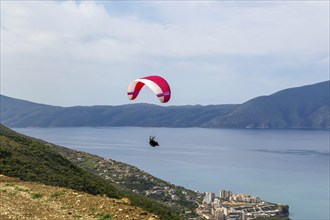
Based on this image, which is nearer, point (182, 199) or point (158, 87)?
point (158, 87)

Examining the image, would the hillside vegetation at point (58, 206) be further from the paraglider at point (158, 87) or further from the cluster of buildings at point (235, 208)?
the cluster of buildings at point (235, 208)

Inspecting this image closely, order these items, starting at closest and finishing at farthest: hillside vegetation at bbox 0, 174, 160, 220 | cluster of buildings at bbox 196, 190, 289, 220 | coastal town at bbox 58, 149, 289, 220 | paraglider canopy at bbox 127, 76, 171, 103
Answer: hillside vegetation at bbox 0, 174, 160, 220, paraglider canopy at bbox 127, 76, 171, 103, coastal town at bbox 58, 149, 289, 220, cluster of buildings at bbox 196, 190, 289, 220

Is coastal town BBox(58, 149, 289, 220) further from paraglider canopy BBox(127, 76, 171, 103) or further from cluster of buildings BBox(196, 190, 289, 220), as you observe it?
paraglider canopy BBox(127, 76, 171, 103)

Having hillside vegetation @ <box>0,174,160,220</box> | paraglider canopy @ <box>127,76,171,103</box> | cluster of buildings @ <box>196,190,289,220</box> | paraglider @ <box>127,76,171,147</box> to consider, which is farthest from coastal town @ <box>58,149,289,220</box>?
hillside vegetation @ <box>0,174,160,220</box>

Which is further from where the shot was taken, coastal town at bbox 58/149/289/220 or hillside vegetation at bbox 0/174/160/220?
coastal town at bbox 58/149/289/220

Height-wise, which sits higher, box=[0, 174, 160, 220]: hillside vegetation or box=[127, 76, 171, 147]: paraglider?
box=[127, 76, 171, 147]: paraglider

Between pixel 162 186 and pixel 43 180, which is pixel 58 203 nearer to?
pixel 43 180

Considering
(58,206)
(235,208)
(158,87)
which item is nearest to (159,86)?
(158,87)

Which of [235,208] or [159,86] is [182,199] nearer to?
[235,208]

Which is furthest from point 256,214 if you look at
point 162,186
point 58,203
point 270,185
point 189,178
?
point 58,203
